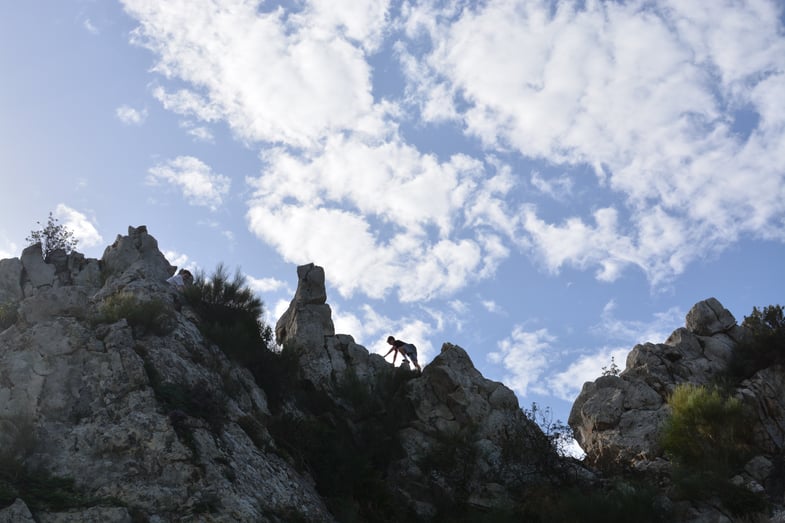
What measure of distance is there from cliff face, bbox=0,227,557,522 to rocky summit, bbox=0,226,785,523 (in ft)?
0.13

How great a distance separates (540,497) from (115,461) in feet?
30.8

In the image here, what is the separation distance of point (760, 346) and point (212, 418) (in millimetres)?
16438

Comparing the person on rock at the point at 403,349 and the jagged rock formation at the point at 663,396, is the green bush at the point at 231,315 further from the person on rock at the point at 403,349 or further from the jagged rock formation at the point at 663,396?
the jagged rock formation at the point at 663,396

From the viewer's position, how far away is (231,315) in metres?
20.2

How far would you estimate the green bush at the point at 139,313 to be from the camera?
653 inches

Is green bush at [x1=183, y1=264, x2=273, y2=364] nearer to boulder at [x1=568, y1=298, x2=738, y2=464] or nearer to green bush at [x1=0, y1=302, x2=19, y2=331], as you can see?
green bush at [x1=0, y1=302, x2=19, y2=331]

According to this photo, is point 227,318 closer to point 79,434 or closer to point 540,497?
point 79,434

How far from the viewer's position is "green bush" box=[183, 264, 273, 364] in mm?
18484

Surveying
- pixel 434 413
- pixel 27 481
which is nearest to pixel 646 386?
pixel 434 413

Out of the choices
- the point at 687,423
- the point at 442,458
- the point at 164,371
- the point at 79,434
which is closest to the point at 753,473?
the point at 687,423

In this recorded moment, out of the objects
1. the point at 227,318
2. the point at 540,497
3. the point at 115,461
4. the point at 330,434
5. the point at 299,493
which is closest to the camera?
the point at 115,461

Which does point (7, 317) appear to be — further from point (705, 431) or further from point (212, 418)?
point (705, 431)

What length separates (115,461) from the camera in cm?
1276

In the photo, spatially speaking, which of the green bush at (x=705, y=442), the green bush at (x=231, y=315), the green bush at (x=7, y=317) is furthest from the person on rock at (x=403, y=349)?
the green bush at (x=7, y=317)
